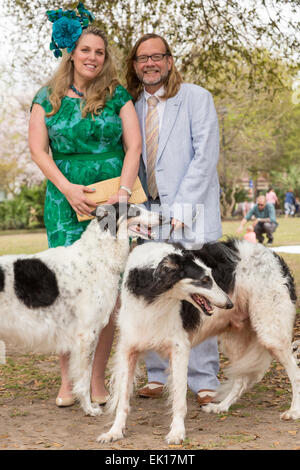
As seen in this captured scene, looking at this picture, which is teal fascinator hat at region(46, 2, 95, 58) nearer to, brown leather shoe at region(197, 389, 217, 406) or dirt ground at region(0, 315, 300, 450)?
dirt ground at region(0, 315, 300, 450)

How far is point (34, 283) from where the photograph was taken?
4199 mm

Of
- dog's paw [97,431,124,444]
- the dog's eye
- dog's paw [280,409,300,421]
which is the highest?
the dog's eye

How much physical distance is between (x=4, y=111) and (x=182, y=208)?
1196 inches

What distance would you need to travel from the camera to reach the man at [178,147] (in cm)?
458

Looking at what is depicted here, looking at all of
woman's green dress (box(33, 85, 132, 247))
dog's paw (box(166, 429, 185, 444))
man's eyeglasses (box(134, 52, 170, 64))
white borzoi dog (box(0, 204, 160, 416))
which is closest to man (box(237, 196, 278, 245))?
man's eyeglasses (box(134, 52, 170, 64))

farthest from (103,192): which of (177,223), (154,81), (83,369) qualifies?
(83,369)

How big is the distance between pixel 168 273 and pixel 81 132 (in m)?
1.51

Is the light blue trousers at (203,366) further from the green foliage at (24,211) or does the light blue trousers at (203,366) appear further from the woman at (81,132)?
the green foliage at (24,211)

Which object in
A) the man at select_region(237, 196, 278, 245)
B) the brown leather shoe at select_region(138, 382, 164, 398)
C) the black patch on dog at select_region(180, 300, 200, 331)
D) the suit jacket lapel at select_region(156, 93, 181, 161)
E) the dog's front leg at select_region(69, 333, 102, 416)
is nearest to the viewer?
the black patch on dog at select_region(180, 300, 200, 331)

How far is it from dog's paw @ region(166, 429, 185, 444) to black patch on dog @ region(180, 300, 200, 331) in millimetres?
708

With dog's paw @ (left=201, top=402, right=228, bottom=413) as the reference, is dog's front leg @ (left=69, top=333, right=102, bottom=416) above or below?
above

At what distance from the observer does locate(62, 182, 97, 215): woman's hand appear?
14.4 feet

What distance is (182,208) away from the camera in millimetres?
4512

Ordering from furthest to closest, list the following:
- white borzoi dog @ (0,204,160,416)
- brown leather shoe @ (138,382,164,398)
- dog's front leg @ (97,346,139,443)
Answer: brown leather shoe @ (138,382,164,398), white borzoi dog @ (0,204,160,416), dog's front leg @ (97,346,139,443)
